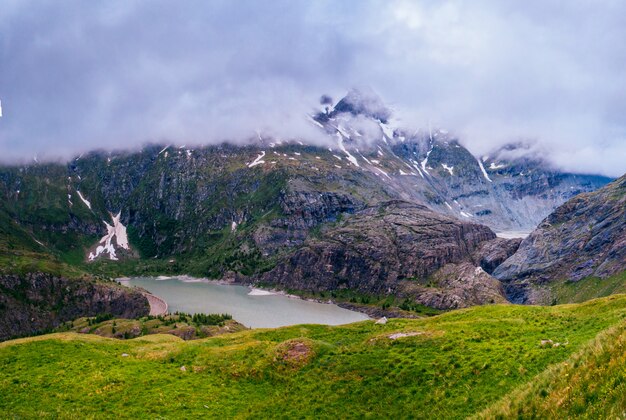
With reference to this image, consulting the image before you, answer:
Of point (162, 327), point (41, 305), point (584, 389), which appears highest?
point (584, 389)

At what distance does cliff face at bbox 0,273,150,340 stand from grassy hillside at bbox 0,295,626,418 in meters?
171

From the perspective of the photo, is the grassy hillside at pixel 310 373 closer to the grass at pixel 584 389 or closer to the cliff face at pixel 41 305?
the grass at pixel 584 389

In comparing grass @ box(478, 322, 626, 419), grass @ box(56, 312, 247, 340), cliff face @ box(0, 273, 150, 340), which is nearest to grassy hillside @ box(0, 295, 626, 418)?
grass @ box(478, 322, 626, 419)

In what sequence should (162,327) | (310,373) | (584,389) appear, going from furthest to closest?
(162,327) < (310,373) < (584,389)

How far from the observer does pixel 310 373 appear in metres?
30.5

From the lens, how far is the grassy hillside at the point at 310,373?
83.5 ft

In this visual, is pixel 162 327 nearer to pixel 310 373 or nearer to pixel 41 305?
pixel 41 305

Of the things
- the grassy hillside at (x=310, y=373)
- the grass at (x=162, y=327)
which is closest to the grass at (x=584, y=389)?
the grassy hillside at (x=310, y=373)

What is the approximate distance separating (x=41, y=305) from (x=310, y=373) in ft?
663

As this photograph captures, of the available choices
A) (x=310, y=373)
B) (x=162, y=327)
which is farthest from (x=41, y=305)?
(x=310, y=373)

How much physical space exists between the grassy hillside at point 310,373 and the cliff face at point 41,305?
562ft

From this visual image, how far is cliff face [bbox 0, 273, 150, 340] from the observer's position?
175250mm

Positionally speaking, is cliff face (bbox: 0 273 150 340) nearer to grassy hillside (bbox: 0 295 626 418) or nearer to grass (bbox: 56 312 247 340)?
grass (bbox: 56 312 247 340)

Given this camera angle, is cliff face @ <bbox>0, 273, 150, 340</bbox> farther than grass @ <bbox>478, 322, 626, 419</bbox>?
Yes
